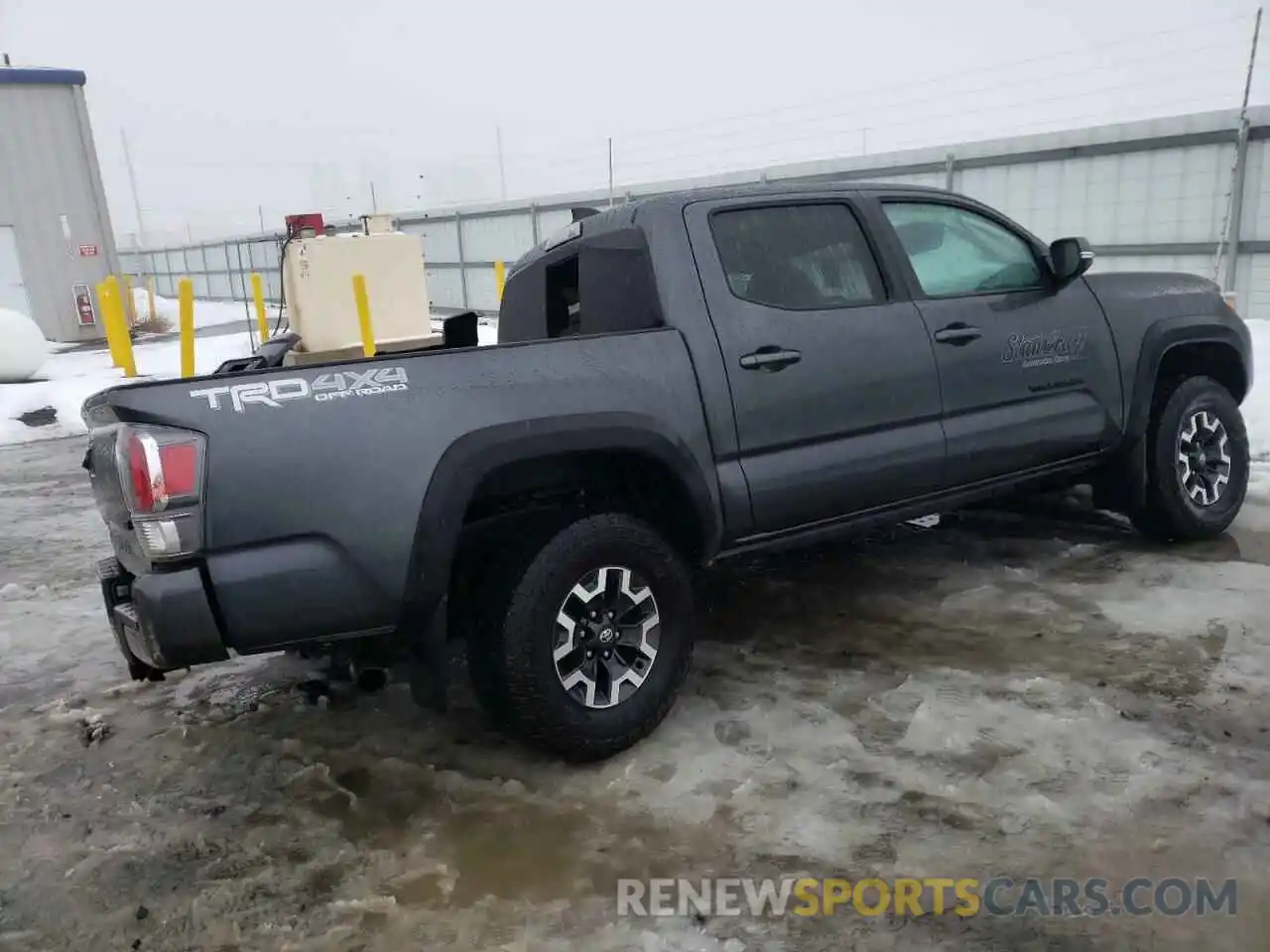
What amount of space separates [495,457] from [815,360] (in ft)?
4.39

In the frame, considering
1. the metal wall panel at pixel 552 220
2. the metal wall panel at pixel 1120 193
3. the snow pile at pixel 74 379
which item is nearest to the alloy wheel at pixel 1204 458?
the metal wall panel at pixel 1120 193

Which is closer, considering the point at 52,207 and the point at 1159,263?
the point at 1159,263

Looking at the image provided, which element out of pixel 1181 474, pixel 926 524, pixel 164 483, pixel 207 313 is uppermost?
pixel 164 483

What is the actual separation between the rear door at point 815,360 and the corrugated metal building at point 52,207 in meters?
19.5

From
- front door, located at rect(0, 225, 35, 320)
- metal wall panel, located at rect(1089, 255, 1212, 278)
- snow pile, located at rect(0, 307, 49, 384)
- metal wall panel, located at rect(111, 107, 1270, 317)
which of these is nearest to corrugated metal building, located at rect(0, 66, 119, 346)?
front door, located at rect(0, 225, 35, 320)

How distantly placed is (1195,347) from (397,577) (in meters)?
4.26

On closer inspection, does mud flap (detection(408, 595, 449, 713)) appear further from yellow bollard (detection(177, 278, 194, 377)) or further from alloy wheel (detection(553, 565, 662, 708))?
yellow bollard (detection(177, 278, 194, 377))

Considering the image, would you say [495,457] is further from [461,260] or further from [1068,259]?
[461,260]

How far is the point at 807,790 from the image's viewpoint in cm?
292

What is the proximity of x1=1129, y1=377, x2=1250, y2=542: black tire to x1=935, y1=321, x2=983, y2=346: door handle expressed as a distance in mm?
1386

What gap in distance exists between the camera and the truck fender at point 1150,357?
454 centimetres

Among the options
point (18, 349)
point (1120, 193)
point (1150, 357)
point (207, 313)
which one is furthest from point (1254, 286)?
point (207, 313)

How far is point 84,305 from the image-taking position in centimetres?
1923

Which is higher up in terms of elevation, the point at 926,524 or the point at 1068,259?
the point at 1068,259
